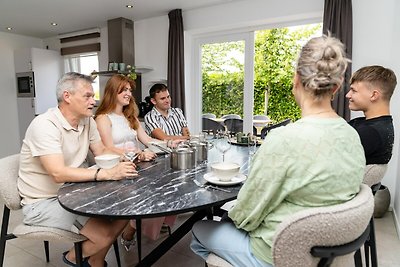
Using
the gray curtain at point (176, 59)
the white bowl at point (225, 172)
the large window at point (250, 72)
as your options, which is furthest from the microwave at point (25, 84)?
the white bowl at point (225, 172)

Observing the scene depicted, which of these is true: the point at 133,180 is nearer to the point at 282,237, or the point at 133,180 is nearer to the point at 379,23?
the point at 282,237

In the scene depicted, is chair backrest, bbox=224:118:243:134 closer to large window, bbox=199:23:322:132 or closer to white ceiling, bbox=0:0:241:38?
large window, bbox=199:23:322:132

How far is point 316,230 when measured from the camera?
0.90 metres

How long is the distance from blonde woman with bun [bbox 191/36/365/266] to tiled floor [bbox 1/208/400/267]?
1.23 metres

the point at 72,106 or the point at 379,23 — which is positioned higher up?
the point at 379,23

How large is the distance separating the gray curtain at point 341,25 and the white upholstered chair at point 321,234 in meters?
2.56

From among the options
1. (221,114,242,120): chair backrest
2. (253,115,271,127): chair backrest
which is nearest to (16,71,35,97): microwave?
(221,114,242,120): chair backrest

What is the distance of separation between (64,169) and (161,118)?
1697 millimetres

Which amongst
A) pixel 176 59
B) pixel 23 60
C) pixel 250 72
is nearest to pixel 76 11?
pixel 176 59

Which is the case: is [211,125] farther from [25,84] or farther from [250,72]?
[25,84]

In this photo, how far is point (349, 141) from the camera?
1.03 meters

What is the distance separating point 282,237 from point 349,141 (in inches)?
16.7

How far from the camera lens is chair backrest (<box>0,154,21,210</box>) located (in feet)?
5.38

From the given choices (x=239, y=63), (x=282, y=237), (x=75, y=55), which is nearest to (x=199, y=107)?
(x=239, y=63)
